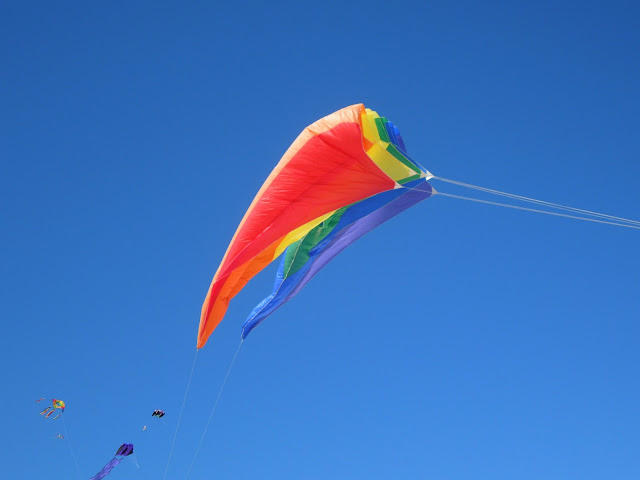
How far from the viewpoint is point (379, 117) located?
41.0 feet

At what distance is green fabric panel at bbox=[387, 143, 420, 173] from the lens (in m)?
12.7

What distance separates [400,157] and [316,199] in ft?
5.87

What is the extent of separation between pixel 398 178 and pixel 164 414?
717cm

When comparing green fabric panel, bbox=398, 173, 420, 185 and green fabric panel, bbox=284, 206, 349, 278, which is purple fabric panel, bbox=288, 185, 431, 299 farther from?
green fabric panel, bbox=398, 173, 420, 185

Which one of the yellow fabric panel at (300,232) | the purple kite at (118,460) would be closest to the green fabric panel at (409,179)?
the yellow fabric panel at (300,232)

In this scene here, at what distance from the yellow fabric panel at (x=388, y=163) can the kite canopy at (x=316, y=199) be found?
19 mm

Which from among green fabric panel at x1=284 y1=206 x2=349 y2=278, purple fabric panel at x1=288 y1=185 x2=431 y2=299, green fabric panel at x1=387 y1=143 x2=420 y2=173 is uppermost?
green fabric panel at x1=387 y1=143 x2=420 y2=173

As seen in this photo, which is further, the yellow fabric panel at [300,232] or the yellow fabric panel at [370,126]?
the yellow fabric panel at [300,232]

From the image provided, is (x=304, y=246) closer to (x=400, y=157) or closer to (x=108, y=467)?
(x=400, y=157)

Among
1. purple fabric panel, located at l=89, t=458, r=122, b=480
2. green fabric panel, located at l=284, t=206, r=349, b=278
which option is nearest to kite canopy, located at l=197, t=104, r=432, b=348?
green fabric panel, located at l=284, t=206, r=349, b=278

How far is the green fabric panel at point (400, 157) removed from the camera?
41.6 ft

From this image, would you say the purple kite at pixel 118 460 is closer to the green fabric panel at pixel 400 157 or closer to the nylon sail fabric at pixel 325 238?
the nylon sail fabric at pixel 325 238

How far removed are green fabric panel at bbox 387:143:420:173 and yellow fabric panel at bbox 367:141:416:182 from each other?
0.05 m

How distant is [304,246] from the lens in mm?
13484
